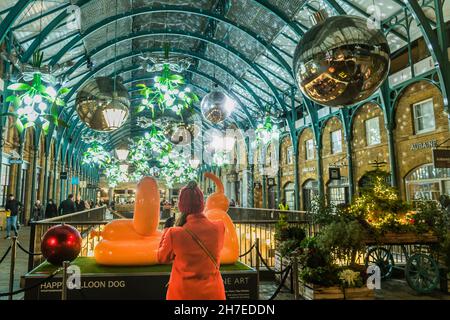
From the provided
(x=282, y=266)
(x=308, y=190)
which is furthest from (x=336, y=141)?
(x=282, y=266)

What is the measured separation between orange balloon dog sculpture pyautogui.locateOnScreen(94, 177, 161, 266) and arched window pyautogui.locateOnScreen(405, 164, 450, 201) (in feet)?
29.9

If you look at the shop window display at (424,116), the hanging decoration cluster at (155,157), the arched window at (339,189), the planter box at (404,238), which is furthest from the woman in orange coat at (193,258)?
the arched window at (339,189)

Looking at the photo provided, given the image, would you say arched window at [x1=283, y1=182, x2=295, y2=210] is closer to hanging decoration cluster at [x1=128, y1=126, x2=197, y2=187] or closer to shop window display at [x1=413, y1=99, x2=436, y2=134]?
hanging decoration cluster at [x1=128, y1=126, x2=197, y2=187]

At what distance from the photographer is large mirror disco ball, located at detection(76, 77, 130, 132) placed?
315cm

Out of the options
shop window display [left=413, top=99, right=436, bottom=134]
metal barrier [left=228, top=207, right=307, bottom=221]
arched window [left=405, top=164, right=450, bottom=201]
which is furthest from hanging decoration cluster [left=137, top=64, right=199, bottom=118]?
shop window display [left=413, top=99, right=436, bottom=134]

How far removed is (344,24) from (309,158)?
57.2 ft

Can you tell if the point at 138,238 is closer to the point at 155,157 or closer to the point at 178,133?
the point at 178,133

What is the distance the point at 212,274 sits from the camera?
2.33 metres

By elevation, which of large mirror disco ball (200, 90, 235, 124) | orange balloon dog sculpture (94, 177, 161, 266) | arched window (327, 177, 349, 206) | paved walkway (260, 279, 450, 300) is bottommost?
paved walkway (260, 279, 450, 300)

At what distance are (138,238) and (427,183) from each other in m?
10.5

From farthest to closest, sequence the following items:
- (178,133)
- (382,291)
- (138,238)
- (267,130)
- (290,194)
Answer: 1. (290,194)
2. (267,130)
3. (382,291)
4. (178,133)
5. (138,238)

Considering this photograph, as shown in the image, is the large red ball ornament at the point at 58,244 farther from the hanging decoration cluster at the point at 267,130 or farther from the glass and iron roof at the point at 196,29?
the hanging decoration cluster at the point at 267,130

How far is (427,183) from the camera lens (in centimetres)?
1114

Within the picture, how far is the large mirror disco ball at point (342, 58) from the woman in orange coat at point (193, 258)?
52.7 inches
